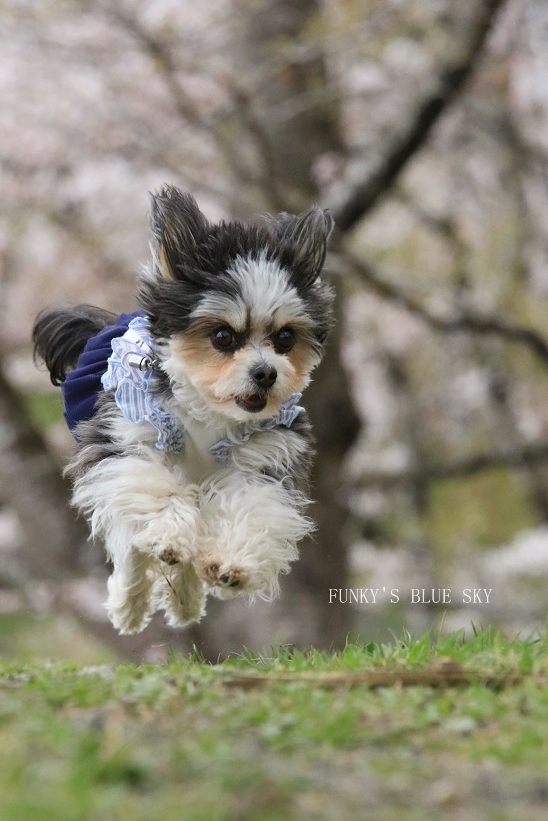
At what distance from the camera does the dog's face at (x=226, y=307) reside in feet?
12.5

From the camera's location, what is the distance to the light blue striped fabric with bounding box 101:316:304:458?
3.93m

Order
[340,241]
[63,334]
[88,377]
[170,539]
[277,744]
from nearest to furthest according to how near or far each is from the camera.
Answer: [277,744]
[170,539]
[88,377]
[63,334]
[340,241]

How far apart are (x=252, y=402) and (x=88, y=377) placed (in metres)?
0.66

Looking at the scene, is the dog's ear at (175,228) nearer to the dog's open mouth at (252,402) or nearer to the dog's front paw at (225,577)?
the dog's open mouth at (252,402)

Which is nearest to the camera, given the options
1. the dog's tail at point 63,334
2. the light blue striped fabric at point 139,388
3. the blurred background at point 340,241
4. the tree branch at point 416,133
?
the light blue striped fabric at point 139,388

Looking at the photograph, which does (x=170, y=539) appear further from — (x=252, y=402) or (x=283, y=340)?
(x=283, y=340)

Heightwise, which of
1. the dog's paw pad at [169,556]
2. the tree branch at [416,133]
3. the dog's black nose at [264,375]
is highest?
the tree branch at [416,133]

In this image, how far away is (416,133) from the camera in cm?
736

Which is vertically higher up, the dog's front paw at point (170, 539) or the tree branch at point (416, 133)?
the tree branch at point (416, 133)

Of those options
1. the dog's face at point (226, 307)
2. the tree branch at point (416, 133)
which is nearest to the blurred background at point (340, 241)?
the tree branch at point (416, 133)

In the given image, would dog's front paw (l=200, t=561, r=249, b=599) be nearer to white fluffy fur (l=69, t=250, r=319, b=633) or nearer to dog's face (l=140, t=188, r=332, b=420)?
white fluffy fur (l=69, t=250, r=319, b=633)

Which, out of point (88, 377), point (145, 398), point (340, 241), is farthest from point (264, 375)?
point (340, 241)

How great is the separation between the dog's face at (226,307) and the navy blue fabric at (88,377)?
32 centimetres

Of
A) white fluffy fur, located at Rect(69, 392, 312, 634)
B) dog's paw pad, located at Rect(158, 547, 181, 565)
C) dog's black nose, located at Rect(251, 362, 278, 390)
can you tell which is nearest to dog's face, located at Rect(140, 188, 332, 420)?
dog's black nose, located at Rect(251, 362, 278, 390)
